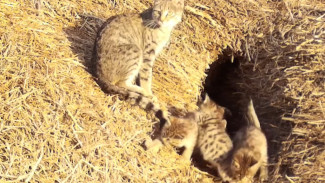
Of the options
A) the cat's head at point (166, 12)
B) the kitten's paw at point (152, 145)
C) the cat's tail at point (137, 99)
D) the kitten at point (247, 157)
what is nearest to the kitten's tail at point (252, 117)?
the kitten at point (247, 157)

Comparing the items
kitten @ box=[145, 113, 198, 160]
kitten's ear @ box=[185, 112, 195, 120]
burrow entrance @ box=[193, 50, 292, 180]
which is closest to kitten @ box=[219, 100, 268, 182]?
burrow entrance @ box=[193, 50, 292, 180]

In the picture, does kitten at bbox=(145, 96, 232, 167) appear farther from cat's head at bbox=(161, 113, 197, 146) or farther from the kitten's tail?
the kitten's tail

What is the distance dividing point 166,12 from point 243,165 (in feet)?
6.25

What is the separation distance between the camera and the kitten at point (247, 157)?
13.6 feet

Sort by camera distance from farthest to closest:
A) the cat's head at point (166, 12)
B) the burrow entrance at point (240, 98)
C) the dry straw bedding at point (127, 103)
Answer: the cat's head at point (166, 12), the burrow entrance at point (240, 98), the dry straw bedding at point (127, 103)

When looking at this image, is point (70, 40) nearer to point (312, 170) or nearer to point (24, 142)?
point (24, 142)

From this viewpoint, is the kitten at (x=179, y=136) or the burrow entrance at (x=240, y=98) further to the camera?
the burrow entrance at (x=240, y=98)

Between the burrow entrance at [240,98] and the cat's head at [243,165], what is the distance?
26 cm

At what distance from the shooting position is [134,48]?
16.1 ft

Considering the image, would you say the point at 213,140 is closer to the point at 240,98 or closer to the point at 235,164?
the point at 235,164

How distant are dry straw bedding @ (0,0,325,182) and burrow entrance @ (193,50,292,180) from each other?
3 cm

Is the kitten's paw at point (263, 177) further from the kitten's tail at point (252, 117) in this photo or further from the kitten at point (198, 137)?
the kitten's tail at point (252, 117)

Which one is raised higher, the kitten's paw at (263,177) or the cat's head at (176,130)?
the cat's head at (176,130)

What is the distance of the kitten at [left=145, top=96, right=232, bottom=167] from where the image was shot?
4.36 m
